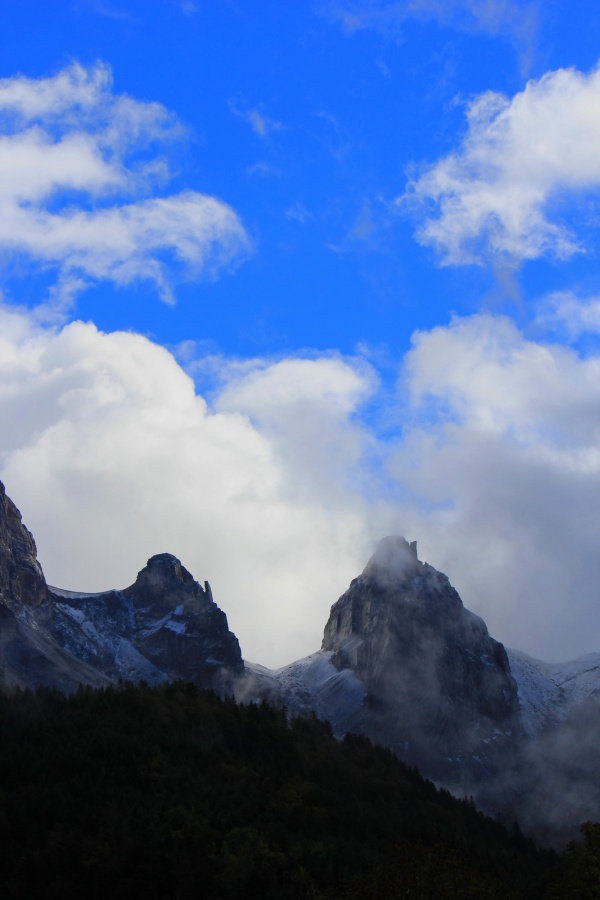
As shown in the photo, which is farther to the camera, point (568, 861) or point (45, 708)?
point (45, 708)

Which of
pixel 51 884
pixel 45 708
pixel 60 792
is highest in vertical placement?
pixel 45 708

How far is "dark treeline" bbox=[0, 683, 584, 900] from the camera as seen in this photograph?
12900 cm

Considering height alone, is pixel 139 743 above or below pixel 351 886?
above

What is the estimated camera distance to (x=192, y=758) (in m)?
164

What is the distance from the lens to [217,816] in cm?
14388

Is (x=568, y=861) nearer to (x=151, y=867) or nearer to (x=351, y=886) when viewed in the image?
(x=351, y=886)

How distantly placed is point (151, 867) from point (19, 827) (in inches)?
637

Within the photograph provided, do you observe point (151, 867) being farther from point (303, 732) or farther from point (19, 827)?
point (303, 732)

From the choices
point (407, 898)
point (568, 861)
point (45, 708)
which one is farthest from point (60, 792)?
point (568, 861)

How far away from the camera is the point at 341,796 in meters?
169

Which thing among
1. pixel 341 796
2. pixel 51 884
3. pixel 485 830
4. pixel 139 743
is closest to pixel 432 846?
pixel 341 796

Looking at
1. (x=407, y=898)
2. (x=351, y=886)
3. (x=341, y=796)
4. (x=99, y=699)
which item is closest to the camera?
(x=407, y=898)

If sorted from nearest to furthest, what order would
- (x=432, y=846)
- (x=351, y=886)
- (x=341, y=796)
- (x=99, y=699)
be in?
(x=351, y=886) < (x=432, y=846) < (x=341, y=796) < (x=99, y=699)

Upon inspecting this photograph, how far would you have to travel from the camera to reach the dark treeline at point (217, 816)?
423 ft
